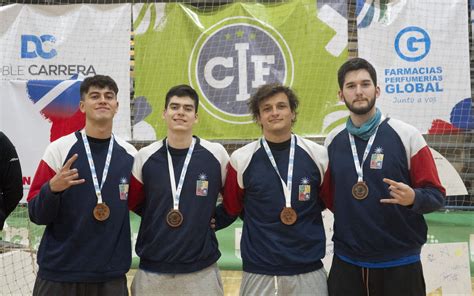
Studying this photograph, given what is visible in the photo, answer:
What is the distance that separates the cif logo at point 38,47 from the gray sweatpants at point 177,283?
3.71 metres

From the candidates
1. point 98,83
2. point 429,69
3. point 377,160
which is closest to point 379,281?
point 377,160

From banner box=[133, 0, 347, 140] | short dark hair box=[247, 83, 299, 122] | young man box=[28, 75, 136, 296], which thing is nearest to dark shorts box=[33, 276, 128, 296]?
young man box=[28, 75, 136, 296]

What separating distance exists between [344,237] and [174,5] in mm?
3788

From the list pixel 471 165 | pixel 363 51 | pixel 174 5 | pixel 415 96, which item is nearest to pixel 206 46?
pixel 174 5

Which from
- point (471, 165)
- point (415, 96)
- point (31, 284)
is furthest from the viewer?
point (471, 165)

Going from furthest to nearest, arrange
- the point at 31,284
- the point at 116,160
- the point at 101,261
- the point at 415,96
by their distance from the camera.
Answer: the point at 415,96
the point at 31,284
the point at 116,160
the point at 101,261

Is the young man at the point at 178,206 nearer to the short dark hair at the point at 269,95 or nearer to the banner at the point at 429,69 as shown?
the short dark hair at the point at 269,95

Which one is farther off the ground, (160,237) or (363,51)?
(363,51)

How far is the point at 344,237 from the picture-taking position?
7.91 ft

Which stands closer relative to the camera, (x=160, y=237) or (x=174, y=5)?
(x=160, y=237)

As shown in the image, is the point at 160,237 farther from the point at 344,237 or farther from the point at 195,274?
the point at 344,237

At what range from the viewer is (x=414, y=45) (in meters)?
4.96

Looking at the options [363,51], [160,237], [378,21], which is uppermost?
[378,21]

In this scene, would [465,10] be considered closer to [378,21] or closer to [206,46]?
[378,21]
